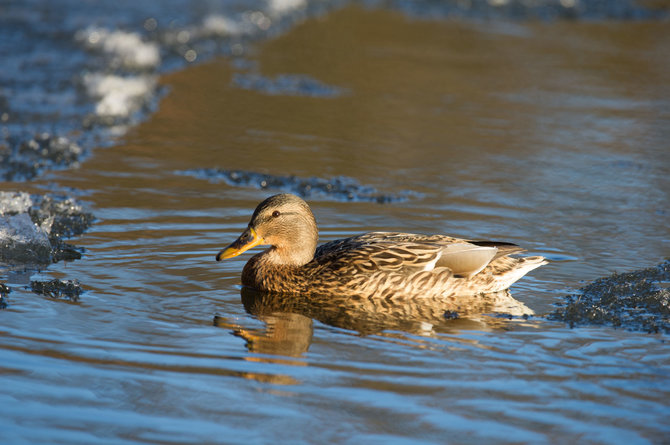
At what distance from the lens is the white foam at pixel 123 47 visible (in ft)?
49.3

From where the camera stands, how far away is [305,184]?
9.55 metres

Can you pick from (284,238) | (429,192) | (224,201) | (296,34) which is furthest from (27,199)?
(296,34)

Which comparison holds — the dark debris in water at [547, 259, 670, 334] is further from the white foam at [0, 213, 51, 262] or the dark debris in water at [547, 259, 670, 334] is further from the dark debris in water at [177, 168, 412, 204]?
the white foam at [0, 213, 51, 262]

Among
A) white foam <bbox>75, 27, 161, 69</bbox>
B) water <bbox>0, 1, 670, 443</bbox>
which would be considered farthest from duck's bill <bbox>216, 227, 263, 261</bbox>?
white foam <bbox>75, 27, 161, 69</bbox>

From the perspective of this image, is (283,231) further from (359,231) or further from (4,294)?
(4,294)

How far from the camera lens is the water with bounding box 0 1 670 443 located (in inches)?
190

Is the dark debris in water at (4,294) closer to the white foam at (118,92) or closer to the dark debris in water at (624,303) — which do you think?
the dark debris in water at (624,303)

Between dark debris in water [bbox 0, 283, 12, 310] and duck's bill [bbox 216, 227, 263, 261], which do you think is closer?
dark debris in water [bbox 0, 283, 12, 310]

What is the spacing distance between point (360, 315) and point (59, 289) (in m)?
2.02

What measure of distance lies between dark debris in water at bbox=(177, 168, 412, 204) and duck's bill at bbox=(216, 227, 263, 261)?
7.37 feet

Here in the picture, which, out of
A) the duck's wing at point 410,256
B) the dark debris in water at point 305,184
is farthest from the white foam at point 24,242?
the dark debris in water at point 305,184

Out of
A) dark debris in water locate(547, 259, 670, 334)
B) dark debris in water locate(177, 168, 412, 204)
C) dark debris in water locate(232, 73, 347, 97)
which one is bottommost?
dark debris in water locate(547, 259, 670, 334)

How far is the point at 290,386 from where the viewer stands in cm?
514

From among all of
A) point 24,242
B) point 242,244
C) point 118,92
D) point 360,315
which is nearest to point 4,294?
point 24,242
